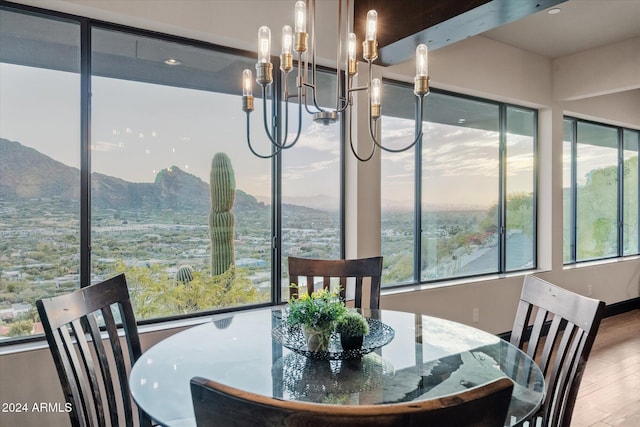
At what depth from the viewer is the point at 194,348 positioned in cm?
170

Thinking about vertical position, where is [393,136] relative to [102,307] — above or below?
above

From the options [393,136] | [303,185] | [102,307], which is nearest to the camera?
[102,307]

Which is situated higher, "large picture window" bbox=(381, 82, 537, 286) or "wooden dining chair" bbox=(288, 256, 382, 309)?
"large picture window" bbox=(381, 82, 537, 286)

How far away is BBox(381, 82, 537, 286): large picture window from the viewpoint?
3.62 metres

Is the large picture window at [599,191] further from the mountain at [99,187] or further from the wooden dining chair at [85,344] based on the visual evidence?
the wooden dining chair at [85,344]

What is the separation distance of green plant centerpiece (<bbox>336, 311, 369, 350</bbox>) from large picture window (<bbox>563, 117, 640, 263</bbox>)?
4.42 m

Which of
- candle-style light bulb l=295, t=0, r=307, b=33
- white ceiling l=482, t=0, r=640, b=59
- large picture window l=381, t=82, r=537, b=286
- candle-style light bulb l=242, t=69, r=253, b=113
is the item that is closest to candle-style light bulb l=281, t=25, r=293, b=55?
candle-style light bulb l=295, t=0, r=307, b=33

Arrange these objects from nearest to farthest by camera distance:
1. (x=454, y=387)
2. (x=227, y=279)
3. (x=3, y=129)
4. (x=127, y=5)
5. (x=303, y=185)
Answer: (x=454, y=387) → (x=3, y=129) → (x=127, y=5) → (x=227, y=279) → (x=303, y=185)

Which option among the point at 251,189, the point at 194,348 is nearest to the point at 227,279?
the point at 251,189

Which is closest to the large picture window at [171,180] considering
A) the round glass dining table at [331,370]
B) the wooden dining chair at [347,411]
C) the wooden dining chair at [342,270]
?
the wooden dining chair at [342,270]

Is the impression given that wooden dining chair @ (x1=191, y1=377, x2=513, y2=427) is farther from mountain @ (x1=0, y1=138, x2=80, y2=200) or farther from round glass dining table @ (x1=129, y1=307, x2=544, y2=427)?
mountain @ (x1=0, y1=138, x2=80, y2=200)

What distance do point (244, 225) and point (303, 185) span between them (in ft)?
1.77

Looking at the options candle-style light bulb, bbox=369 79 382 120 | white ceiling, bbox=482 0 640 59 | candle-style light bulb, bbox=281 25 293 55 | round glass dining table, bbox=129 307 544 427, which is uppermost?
white ceiling, bbox=482 0 640 59

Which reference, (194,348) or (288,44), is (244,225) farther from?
(288,44)
